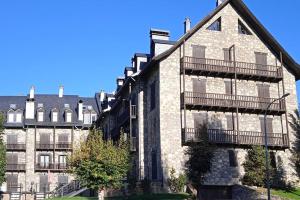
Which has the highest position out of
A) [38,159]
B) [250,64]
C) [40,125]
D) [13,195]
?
[250,64]

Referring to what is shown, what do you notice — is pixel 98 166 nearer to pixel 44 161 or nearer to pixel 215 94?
pixel 215 94

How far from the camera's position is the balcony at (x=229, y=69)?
42.5 m

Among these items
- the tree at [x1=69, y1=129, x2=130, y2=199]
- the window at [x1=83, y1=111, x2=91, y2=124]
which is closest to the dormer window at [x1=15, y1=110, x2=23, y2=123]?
the window at [x1=83, y1=111, x2=91, y2=124]

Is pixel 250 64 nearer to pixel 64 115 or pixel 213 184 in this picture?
pixel 213 184

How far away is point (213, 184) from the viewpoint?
4112cm

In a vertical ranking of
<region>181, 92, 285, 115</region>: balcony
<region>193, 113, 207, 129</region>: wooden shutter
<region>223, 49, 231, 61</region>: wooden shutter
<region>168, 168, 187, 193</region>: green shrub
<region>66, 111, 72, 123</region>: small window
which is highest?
<region>223, 49, 231, 61</region>: wooden shutter

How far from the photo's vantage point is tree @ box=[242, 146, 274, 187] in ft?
132

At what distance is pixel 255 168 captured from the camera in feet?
133

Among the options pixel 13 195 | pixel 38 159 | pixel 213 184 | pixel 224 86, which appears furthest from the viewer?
pixel 38 159

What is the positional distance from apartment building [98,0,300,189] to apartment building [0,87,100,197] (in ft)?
73.3

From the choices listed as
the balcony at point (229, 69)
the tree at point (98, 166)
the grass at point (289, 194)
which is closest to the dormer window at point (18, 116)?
the tree at point (98, 166)

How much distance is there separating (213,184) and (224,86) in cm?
908

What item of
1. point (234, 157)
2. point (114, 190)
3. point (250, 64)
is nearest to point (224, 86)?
point (250, 64)

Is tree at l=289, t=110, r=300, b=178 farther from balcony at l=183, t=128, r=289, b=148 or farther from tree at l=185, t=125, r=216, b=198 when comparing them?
tree at l=185, t=125, r=216, b=198
